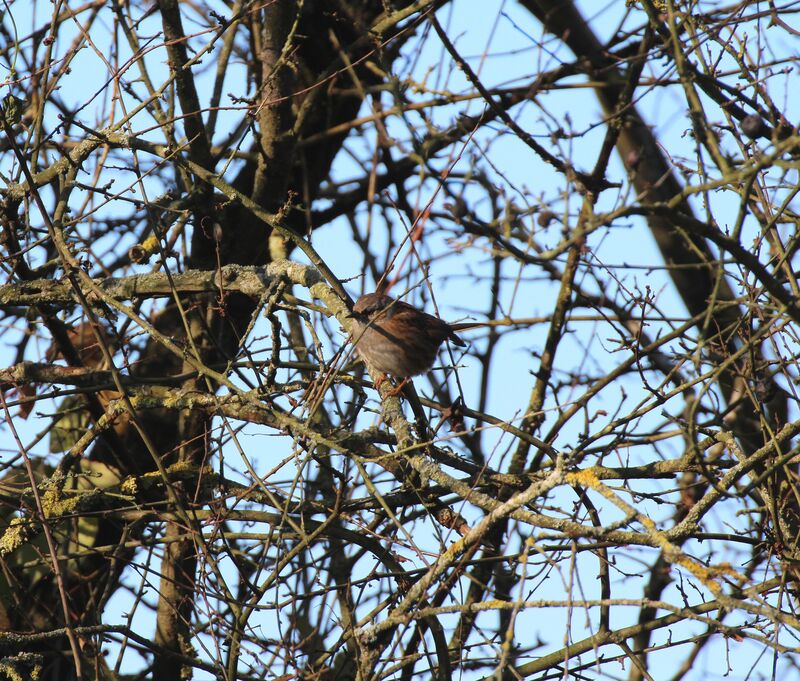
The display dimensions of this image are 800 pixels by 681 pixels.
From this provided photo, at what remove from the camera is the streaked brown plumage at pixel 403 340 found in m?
5.51

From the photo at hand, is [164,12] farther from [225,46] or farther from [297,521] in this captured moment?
[297,521]

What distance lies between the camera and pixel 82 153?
4.72 meters

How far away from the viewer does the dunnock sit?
5.50 meters

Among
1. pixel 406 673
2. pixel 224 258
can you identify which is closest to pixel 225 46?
pixel 224 258

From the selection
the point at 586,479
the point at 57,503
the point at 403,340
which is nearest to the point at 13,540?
the point at 57,503

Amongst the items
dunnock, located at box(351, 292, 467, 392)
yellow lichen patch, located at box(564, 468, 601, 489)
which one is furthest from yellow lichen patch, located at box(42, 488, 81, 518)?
yellow lichen patch, located at box(564, 468, 601, 489)

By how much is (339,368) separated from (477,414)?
0.98 metres

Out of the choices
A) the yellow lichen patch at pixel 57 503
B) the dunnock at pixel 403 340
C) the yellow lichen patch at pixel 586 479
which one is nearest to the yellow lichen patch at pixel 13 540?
the yellow lichen patch at pixel 57 503

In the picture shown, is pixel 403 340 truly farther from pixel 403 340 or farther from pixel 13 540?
pixel 13 540

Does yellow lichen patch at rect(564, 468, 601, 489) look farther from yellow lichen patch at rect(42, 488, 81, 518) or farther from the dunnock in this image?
yellow lichen patch at rect(42, 488, 81, 518)

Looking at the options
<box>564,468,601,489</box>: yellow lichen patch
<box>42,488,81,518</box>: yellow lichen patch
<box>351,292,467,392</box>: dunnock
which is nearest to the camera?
<box>564,468,601,489</box>: yellow lichen patch

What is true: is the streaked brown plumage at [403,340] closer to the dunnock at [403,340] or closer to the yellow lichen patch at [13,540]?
the dunnock at [403,340]

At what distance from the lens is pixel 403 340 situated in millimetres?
5777

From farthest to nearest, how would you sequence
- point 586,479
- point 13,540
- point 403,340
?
point 403,340 < point 13,540 < point 586,479
